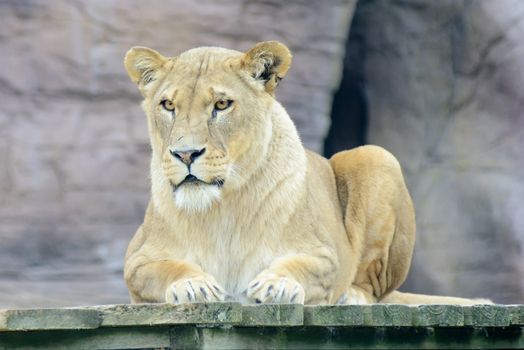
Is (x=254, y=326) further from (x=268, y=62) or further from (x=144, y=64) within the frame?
(x=144, y=64)

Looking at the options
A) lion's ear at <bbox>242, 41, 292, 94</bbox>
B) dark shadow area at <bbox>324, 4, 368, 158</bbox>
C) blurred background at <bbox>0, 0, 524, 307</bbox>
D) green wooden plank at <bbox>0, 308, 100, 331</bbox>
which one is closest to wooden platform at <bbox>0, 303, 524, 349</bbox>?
green wooden plank at <bbox>0, 308, 100, 331</bbox>

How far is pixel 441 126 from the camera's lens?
8.73m

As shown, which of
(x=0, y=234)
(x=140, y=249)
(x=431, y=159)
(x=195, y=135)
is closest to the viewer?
(x=195, y=135)

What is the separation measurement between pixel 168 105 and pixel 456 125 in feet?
13.4

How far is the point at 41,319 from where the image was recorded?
12.6ft

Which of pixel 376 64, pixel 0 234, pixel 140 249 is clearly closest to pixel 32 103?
pixel 0 234

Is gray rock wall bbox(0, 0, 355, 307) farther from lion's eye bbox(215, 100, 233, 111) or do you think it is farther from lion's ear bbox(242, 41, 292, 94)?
lion's eye bbox(215, 100, 233, 111)

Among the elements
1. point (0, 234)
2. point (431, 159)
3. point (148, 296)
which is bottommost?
point (0, 234)

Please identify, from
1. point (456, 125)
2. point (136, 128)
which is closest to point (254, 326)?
point (136, 128)

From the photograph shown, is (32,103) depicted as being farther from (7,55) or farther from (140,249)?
(140,249)

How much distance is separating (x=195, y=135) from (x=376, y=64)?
4606mm

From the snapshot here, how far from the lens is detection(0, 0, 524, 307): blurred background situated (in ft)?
26.6

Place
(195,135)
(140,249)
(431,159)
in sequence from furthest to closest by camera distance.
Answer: (431,159) < (140,249) < (195,135)

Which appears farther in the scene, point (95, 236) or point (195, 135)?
point (95, 236)
